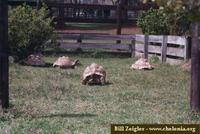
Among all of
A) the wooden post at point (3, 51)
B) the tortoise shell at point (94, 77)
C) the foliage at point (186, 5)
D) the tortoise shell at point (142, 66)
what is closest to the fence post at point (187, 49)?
the tortoise shell at point (142, 66)

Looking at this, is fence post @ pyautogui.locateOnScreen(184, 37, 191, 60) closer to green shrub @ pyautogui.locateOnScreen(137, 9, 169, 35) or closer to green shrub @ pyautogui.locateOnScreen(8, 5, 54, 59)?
green shrub @ pyautogui.locateOnScreen(137, 9, 169, 35)

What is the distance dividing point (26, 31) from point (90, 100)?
303 inches

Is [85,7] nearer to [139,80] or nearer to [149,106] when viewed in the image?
[139,80]

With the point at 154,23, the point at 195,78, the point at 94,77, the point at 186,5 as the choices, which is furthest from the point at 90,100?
the point at 154,23

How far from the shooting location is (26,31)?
16.9 metres

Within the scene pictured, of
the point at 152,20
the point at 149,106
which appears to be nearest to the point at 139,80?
the point at 149,106

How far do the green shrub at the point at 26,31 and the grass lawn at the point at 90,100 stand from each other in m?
1.94

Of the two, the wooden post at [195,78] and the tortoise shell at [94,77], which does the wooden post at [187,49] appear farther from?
the wooden post at [195,78]

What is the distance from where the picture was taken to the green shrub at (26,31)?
659 inches

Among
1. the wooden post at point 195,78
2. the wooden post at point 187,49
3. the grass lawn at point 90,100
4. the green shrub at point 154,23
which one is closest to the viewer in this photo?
the grass lawn at point 90,100

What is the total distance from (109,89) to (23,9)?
6794 millimetres

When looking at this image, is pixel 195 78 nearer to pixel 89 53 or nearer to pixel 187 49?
pixel 187 49

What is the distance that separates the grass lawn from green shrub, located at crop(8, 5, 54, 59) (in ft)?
6.37

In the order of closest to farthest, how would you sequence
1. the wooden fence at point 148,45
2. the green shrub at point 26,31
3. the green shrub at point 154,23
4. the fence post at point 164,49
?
the wooden fence at point 148,45 → the green shrub at point 26,31 → the fence post at point 164,49 → the green shrub at point 154,23
